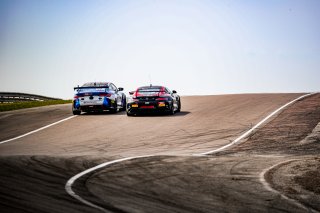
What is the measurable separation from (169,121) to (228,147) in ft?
20.4

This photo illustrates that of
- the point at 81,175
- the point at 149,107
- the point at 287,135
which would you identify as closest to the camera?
the point at 81,175

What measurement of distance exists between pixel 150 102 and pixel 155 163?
11.3 metres

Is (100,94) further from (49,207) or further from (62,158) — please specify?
(49,207)

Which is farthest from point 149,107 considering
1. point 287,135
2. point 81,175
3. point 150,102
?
point 81,175

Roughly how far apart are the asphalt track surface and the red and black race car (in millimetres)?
533

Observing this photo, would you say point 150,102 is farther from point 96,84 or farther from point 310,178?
point 310,178

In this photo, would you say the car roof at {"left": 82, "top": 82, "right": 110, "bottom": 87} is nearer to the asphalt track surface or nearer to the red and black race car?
the red and black race car

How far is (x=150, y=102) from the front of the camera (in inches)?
837

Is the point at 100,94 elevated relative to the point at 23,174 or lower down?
elevated

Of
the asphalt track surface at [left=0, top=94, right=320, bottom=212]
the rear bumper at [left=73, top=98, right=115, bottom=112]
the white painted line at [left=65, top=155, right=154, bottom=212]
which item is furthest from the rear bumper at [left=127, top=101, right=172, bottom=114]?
the white painted line at [left=65, top=155, right=154, bottom=212]

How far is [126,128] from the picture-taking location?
58.1 ft

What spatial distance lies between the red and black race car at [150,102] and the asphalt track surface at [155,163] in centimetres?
53

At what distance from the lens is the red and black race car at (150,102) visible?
2125 centimetres

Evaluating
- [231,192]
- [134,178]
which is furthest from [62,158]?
[231,192]
